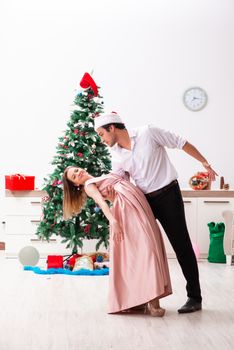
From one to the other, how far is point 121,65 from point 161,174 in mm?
3712

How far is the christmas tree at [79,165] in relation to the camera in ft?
20.2

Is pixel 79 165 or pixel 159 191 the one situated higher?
pixel 79 165

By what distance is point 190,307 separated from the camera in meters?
4.07

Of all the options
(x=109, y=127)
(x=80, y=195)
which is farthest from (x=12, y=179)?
(x=109, y=127)

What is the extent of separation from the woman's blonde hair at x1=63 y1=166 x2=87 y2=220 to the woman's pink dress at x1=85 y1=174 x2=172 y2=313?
0.41 metres

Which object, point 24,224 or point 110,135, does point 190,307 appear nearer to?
point 110,135

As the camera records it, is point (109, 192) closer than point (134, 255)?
No

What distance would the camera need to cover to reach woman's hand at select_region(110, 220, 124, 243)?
13.1ft

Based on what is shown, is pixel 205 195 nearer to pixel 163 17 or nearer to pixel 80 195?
pixel 163 17

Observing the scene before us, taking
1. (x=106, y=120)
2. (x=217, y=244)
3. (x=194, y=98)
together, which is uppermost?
(x=194, y=98)

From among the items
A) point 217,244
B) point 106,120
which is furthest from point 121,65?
point 106,120

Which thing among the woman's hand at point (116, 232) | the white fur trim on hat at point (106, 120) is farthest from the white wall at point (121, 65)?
the woman's hand at point (116, 232)

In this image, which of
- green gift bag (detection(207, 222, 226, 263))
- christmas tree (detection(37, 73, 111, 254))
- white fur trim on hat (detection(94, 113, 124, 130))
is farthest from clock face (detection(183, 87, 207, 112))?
white fur trim on hat (detection(94, 113, 124, 130))

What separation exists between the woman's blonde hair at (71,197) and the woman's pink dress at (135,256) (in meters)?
0.41
